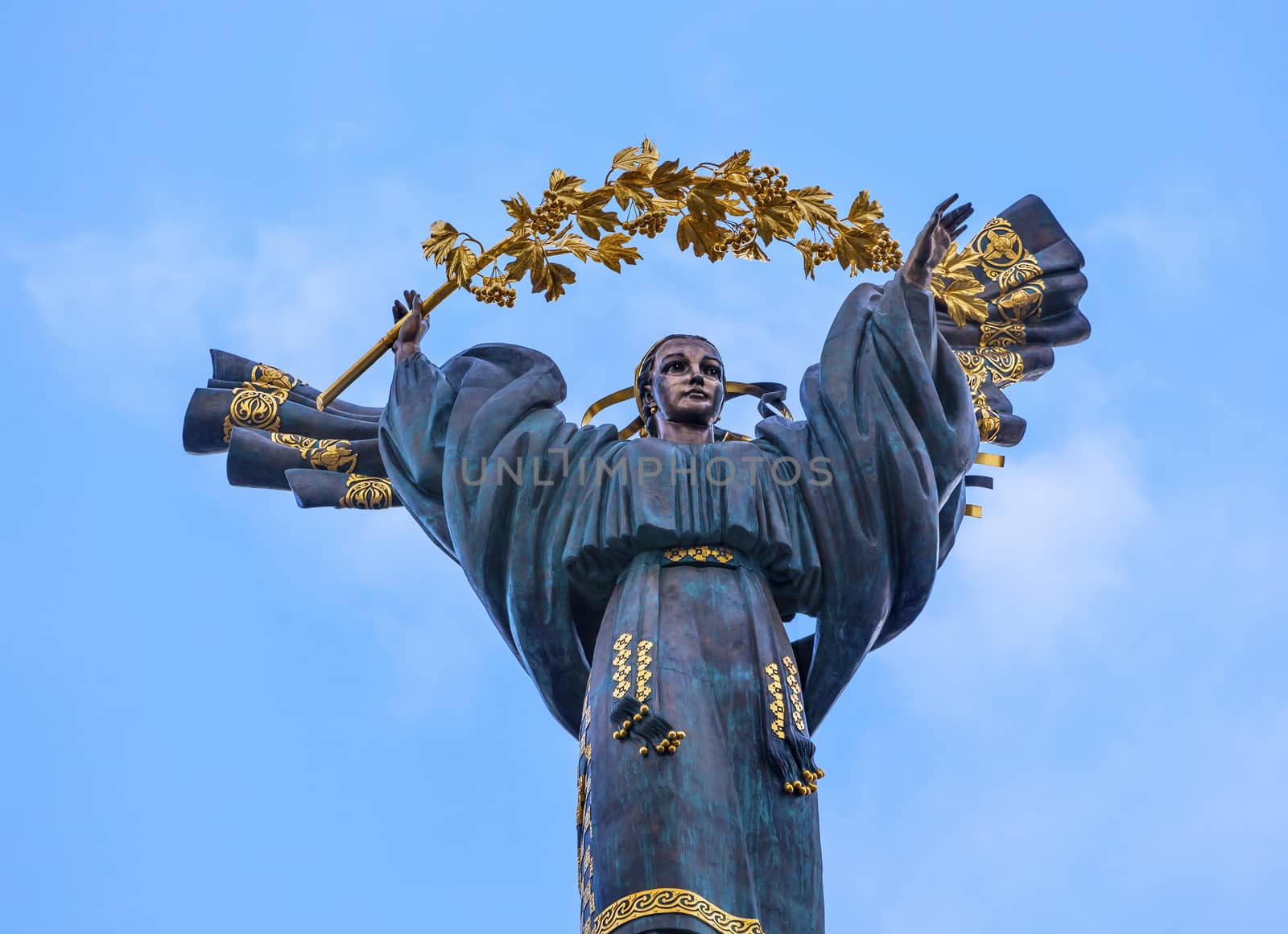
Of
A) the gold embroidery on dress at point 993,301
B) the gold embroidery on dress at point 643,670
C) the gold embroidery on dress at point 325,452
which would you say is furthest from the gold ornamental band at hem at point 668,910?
the gold embroidery on dress at point 993,301

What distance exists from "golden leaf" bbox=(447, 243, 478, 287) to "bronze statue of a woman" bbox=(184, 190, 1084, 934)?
399 mm

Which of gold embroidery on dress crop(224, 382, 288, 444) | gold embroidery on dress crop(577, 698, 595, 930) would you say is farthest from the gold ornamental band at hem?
gold embroidery on dress crop(224, 382, 288, 444)

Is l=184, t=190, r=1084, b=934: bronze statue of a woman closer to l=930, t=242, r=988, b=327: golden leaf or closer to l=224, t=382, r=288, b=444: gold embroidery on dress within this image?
l=224, t=382, r=288, b=444: gold embroidery on dress

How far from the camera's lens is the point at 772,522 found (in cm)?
1255

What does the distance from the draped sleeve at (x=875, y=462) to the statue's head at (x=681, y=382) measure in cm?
43

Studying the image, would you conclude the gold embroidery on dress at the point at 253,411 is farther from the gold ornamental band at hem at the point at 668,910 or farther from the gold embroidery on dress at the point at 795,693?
the gold ornamental band at hem at the point at 668,910

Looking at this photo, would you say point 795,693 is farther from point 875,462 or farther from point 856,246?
point 856,246

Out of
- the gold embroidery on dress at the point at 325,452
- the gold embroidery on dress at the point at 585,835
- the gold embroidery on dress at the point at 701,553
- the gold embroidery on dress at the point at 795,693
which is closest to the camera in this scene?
the gold embroidery on dress at the point at 585,835

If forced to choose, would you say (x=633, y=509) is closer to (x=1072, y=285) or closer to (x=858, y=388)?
(x=858, y=388)

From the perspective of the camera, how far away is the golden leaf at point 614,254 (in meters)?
13.7

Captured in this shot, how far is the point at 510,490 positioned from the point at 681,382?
1192 mm

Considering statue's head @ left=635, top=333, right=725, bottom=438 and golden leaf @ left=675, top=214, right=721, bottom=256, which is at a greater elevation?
golden leaf @ left=675, top=214, right=721, bottom=256

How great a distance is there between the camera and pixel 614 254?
13680mm

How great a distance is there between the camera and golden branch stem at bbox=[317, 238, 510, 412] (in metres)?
13.7
